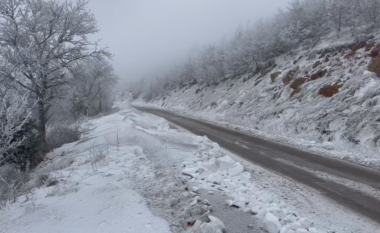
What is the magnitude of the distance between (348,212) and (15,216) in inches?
280

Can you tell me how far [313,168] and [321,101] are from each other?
8.61 metres

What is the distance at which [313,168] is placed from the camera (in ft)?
29.9

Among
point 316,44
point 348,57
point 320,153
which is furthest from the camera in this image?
point 316,44

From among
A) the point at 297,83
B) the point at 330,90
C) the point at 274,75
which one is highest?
the point at 274,75

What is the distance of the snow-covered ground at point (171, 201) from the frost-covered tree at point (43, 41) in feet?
21.9

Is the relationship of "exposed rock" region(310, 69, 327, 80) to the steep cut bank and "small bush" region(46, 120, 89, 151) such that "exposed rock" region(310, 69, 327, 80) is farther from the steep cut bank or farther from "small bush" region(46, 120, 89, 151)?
"small bush" region(46, 120, 89, 151)

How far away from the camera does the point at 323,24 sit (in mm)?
24938

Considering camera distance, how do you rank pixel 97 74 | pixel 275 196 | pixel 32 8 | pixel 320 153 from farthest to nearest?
1. pixel 97 74
2. pixel 32 8
3. pixel 320 153
4. pixel 275 196

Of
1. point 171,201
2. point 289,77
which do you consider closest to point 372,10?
point 289,77

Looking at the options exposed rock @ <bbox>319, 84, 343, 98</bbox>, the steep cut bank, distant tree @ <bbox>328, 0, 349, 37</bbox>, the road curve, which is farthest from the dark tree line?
the road curve

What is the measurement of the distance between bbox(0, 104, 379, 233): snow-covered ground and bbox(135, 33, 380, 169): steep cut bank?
192 inches

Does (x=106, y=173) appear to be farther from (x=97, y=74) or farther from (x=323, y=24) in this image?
(x=97, y=74)

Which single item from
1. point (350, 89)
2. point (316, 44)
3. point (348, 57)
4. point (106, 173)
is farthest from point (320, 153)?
point (316, 44)

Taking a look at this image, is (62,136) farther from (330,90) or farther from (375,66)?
(375,66)
